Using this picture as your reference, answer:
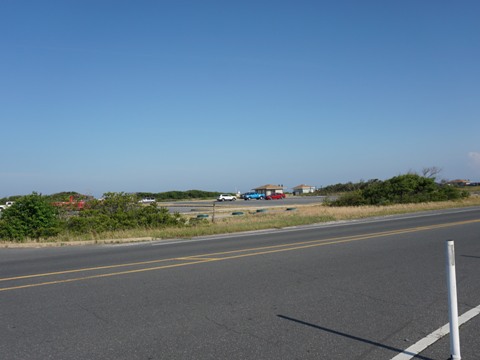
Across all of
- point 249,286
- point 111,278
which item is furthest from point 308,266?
point 111,278

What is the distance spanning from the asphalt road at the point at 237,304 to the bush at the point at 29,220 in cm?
732

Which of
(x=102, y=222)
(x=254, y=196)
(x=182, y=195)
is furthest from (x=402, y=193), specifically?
(x=182, y=195)

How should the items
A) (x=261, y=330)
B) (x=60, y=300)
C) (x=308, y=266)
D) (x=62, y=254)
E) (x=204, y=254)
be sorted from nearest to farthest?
(x=261, y=330), (x=60, y=300), (x=308, y=266), (x=204, y=254), (x=62, y=254)

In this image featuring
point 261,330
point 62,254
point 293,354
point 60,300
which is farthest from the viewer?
point 62,254

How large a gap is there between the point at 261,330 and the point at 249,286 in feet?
8.03

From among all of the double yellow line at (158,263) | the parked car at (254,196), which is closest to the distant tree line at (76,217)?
the double yellow line at (158,263)

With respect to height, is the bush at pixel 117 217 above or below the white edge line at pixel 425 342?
above

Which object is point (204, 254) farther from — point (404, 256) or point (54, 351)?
point (54, 351)

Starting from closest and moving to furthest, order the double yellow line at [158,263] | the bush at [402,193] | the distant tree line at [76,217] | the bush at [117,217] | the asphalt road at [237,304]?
the asphalt road at [237,304] < the double yellow line at [158,263] < the distant tree line at [76,217] < the bush at [117,217] < the bush at [402,193]

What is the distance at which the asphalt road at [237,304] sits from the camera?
5.11 metres

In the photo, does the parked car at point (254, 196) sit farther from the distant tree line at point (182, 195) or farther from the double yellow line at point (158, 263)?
the double yellow line at point (158, 263)

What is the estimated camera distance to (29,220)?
64.3 feet

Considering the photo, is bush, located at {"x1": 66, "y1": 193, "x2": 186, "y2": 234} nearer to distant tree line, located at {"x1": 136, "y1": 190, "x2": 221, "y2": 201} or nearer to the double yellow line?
the double yellow line

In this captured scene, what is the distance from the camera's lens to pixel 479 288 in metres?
7.65
